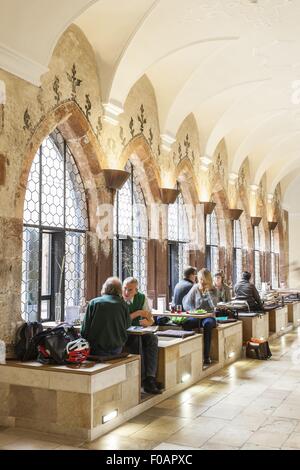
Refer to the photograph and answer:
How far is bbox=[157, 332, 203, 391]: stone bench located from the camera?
5.87 metres

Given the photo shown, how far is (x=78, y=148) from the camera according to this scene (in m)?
6.89

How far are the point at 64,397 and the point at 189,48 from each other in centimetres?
531

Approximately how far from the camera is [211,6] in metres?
6.39

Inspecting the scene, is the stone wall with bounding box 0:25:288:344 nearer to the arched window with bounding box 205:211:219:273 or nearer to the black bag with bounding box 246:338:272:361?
the arched window with bounding box 205:211:219:273

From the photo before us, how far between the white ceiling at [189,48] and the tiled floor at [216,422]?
12.5ft

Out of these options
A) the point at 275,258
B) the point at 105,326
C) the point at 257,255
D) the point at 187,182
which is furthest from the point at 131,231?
the point at 275,258

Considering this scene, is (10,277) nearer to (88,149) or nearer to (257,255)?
(88,149)

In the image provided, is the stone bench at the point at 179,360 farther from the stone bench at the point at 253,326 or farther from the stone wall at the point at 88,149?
the stone bench at the point at 253,326

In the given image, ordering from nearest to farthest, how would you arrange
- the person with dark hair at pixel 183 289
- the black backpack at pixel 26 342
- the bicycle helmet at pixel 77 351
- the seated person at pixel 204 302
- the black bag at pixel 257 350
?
1. the bicycle helmet at pixel 77 351
2. the black backpack at pixel 26 342
3. the seated person at pixel 204 302
4. the person with dark hair at pixel 183 289
5. the black bag at pixel 257 350

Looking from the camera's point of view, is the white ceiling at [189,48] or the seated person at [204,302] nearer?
the white ceiling at [189,48]

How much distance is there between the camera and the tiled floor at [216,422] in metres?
4.28

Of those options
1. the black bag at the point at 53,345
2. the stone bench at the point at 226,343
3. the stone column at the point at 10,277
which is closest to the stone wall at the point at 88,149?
the stone column at the point at 10,277

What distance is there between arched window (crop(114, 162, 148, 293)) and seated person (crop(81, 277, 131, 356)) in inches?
116
